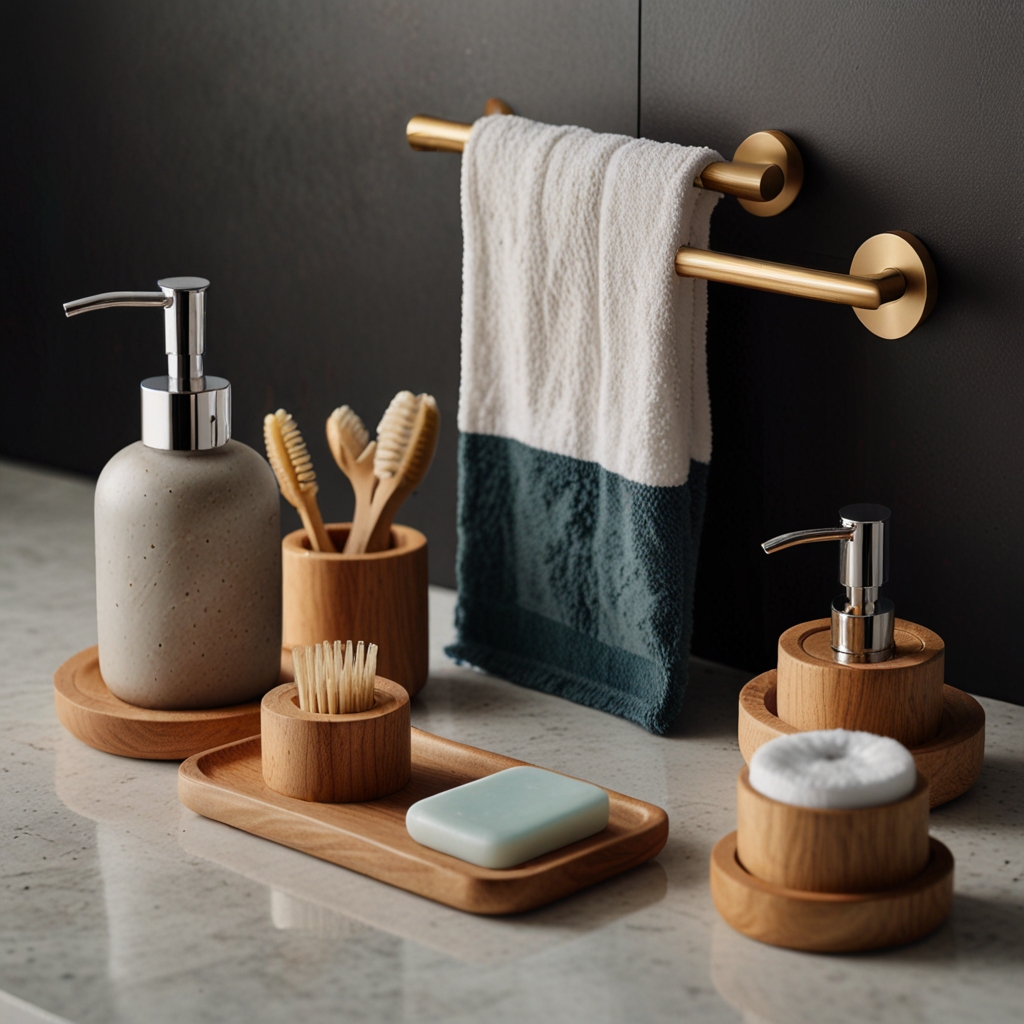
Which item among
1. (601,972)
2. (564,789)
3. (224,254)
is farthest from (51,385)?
(601,972)

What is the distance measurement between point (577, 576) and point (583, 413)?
12 centimetres

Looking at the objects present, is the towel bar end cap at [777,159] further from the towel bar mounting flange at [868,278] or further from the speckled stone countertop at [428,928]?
the speckled stone countertop at [428,928]

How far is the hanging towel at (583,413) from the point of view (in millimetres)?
983

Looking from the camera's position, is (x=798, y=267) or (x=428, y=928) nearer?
(x=428, y=928)

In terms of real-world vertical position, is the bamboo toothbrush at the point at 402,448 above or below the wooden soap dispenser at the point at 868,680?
above

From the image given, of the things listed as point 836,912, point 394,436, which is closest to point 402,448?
point 394,436

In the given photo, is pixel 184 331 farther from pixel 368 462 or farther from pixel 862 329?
pixel 862 329

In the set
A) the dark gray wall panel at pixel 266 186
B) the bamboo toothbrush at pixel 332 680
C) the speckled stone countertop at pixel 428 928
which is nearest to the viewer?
the speckled stone countertop at pixel 428 928

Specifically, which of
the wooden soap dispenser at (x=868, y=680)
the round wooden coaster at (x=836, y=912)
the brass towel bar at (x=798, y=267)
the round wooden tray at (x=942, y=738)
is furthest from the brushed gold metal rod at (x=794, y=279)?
the round wooden coaster at (x=836, y=912)

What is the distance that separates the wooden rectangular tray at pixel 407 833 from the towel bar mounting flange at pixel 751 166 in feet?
1.23

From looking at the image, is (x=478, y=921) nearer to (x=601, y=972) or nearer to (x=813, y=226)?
(x=601, y=972)

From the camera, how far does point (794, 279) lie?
94cm

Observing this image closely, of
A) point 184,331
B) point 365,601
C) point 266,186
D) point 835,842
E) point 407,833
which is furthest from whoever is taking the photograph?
point 266,186

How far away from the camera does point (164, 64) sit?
53.0 inches
